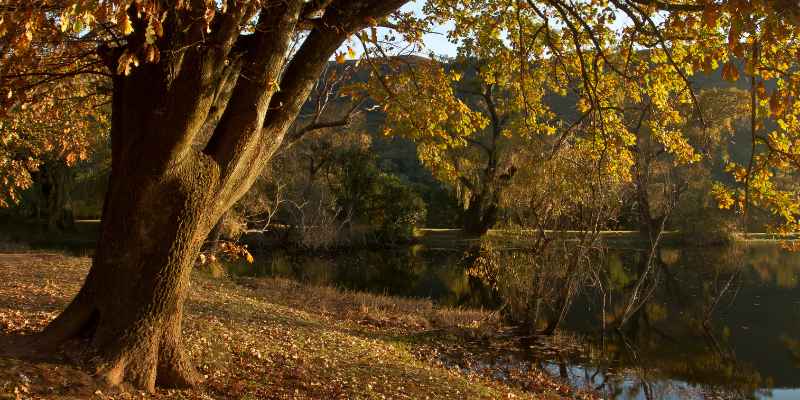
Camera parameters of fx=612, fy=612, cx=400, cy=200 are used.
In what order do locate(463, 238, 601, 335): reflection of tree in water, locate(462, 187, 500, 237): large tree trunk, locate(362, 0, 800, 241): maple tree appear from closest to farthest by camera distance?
locate(362, 0, 800, 241): maple tree, locate(463, 238, 601, 335): reflection of tree in water, locate(462, 187, 500, 237): large tree trunk

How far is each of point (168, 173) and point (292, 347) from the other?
4.65 metres

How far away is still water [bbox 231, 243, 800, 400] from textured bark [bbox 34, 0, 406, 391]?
8.82 metres

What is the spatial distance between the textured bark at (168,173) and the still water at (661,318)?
8.82m

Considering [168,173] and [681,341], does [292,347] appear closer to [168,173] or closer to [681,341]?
[168,173]

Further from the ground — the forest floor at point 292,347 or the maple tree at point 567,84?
the maple tree at point 567,84

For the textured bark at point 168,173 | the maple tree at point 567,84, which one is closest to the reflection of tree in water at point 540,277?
the maple tree at point 567,84

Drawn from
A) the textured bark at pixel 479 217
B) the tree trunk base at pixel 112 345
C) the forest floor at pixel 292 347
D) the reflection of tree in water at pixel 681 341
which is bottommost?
the reflection of tree in water at pixel 681 341

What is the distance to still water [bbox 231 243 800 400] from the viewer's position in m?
12.8

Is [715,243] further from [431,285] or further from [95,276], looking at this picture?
[95,276]

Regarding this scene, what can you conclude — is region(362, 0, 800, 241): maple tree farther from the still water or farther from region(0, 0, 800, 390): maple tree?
the still water

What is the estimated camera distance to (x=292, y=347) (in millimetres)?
9188

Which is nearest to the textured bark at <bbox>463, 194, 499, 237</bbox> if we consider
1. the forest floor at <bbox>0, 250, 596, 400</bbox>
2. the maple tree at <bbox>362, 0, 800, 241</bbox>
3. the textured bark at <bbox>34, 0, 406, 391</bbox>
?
the forest floor at <bbox>0, 250, 596, 400</bbox>

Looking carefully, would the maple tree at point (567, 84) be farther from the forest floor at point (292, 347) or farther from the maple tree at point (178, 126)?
the forest floor at point (292, 347)

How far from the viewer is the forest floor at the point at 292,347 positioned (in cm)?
578
